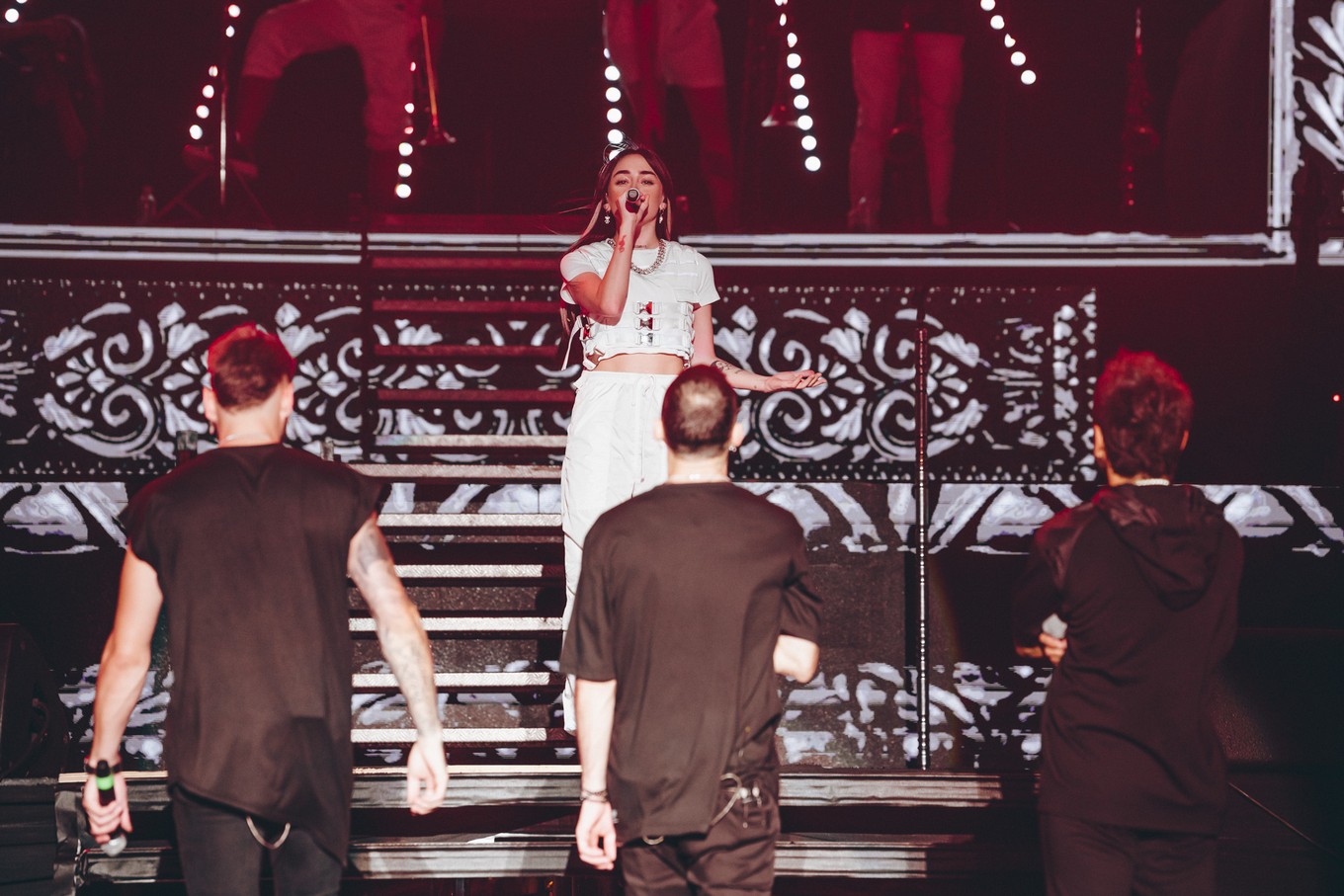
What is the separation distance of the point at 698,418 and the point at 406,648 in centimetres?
85

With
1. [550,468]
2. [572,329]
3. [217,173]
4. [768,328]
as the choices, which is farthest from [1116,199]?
[217,173]

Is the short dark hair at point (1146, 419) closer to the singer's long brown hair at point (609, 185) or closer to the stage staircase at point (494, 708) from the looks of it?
the stage staircase at point (494, 708)

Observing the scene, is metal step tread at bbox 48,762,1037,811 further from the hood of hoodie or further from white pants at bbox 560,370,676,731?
the hood of hoodie

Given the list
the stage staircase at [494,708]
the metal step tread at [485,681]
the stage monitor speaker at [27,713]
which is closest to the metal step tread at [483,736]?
the stage staircase at [494,708]

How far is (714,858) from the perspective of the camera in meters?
2.62

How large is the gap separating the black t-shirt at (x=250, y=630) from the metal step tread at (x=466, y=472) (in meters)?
2.58

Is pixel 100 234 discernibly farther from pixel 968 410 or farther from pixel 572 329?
pixel 968 410

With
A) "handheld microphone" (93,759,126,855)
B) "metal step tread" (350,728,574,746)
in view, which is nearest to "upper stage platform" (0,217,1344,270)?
"metal step tread" (350,728,574,746)

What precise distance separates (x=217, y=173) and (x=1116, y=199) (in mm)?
5437

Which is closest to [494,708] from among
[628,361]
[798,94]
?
[628,361]

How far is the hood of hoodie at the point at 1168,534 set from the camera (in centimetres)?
259

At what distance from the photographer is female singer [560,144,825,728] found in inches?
154

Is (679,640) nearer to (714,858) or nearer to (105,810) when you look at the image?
(714,858)

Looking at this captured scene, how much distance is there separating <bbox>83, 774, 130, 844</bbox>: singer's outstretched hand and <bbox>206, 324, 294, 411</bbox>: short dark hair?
87 centimetres
